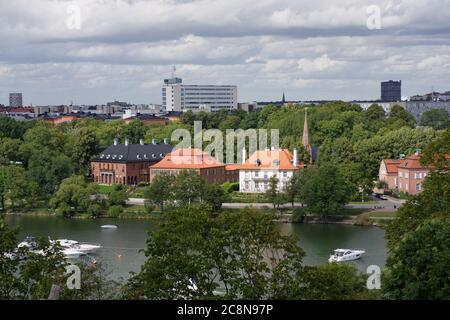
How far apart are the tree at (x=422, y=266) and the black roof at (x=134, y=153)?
103ft

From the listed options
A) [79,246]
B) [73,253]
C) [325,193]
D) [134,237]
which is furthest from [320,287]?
[325,193]

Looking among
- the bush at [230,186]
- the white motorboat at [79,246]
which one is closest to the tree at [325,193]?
the bush at [230,186]

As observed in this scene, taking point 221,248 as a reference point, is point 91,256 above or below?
below

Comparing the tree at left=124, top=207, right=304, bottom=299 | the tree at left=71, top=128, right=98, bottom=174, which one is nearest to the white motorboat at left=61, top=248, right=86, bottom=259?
the tree at left=124, top=207, right=304, bottom=299

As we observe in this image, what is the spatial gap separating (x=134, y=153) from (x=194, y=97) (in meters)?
62.9

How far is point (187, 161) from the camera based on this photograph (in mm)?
40094

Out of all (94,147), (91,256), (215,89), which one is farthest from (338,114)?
(215,89)

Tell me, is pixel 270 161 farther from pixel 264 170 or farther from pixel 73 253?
pixel 73 253

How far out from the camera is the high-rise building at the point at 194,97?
105m

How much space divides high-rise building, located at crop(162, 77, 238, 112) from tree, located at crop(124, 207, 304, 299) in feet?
299
